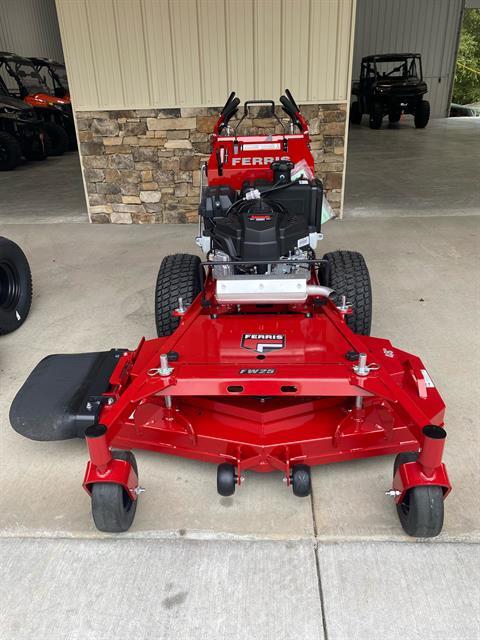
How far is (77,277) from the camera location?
455cm

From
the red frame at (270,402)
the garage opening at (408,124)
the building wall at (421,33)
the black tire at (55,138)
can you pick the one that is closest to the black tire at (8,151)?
the black tire at (55,138)

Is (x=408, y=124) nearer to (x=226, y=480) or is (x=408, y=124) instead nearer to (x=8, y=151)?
(x=8, y=151)

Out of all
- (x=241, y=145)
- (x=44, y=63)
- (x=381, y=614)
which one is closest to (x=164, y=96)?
(x=241, y=145)

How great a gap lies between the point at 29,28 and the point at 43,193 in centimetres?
1068

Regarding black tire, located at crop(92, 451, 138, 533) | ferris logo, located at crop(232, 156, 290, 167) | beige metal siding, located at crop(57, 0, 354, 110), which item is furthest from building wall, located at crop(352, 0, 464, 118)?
black tire, located at crop(92, 451, 138, 533)

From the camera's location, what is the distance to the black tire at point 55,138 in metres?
10.9

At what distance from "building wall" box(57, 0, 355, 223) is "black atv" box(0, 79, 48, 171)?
4451 millimetres

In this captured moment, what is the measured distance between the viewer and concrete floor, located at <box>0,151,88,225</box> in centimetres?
650

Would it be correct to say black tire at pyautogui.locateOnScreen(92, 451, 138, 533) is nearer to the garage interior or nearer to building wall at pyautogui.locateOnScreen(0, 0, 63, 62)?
the garage interior

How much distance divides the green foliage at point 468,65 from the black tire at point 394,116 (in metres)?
17.4

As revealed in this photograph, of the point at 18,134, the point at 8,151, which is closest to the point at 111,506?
the point at 8,151

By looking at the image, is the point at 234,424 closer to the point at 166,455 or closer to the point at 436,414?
the point at 166,455

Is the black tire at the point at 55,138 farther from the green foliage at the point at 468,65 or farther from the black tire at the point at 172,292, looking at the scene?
the green foliage at the point at 468,65

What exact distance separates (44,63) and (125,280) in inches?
381
